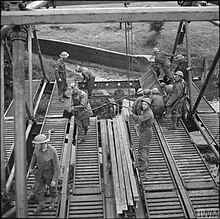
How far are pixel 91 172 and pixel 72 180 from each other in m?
0.43

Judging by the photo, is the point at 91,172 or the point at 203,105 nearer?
the point at 91,172

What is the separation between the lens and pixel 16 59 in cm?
612

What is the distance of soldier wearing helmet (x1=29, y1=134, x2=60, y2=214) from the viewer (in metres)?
6.18

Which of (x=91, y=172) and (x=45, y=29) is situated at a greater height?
(x=45, y=29)

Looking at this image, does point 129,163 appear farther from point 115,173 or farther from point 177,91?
point 177,91

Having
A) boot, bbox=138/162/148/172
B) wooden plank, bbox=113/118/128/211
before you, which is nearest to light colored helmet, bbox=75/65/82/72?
wooden plank, bbox=113/118/128/211

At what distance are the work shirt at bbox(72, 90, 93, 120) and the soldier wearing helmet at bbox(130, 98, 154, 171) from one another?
1298 millimetres

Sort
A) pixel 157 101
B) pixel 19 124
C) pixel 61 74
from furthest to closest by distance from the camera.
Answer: pixel 61 74, pixel 157 101, pixel 19 124

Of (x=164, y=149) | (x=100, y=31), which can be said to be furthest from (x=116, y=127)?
(x=100, y=31)

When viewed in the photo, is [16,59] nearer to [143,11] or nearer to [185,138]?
[143,11]

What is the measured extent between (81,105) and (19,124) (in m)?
2.37

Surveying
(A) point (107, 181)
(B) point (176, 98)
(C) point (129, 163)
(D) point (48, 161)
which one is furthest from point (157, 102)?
(D) point (48, 161)

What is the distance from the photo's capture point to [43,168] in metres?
6.34

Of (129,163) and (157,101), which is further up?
(157,101)
